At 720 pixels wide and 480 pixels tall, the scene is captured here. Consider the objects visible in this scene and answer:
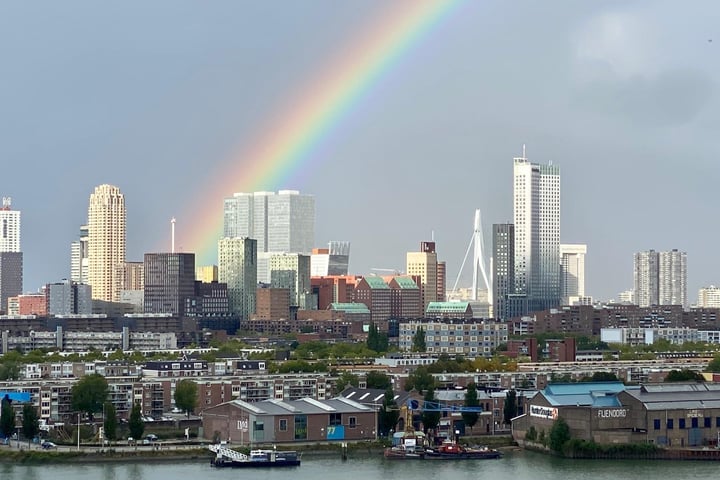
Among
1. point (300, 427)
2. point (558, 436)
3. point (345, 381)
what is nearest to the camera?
point (558, 436)

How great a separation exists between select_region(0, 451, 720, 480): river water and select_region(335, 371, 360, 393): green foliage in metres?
6.85

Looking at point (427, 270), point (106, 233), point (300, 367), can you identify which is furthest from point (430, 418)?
point (106, 233)

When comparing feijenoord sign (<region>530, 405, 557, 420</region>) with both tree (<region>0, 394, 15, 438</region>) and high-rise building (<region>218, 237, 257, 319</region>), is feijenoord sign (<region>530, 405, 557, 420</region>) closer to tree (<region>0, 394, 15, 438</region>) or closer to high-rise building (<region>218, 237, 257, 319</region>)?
tree (<region>0, 394, 15, 438</region>)

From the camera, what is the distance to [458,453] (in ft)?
91.9

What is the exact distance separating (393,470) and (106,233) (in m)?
77.8

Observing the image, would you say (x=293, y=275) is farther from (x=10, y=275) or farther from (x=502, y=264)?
(x=10, y=275)

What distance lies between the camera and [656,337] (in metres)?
65.7

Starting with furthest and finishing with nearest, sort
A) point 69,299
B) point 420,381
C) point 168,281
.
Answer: point 69,299, point 168,281, point 420,381

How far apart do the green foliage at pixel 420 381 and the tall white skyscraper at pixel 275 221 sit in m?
72.7

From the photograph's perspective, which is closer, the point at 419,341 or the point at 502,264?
the point at 419,341

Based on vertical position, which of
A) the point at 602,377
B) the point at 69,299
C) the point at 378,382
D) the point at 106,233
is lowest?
the point at 378,382

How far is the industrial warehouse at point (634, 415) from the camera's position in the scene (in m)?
28.1

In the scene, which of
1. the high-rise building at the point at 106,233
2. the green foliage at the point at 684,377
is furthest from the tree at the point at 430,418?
the high-rise building at the point at 106,233

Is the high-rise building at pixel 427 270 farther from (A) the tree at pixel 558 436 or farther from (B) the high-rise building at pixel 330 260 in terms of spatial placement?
(A) the tree at pixel 558 436
